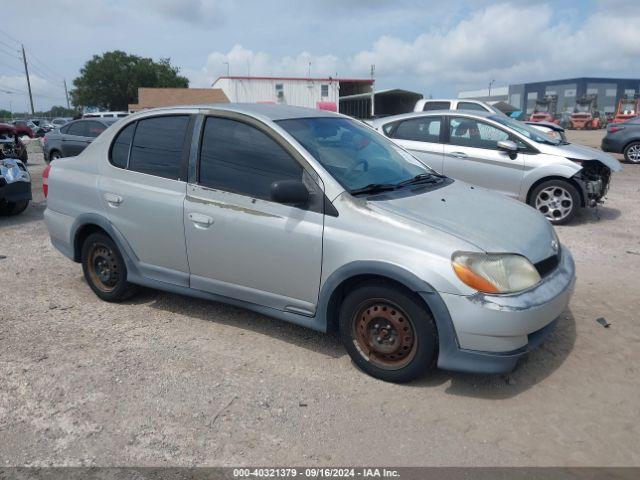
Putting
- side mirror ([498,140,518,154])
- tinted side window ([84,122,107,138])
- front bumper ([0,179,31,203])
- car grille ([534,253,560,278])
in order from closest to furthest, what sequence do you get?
1. car grille ([534,253,560,278])
2. side mirror ([498,140,518,154])
3. front bumper ([0,179,31,203])
4. tinted side window ([84,122,107,138])

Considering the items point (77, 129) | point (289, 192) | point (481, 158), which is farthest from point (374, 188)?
point (77, 129)

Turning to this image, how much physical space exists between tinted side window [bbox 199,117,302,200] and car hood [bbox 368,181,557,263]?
0.74 m

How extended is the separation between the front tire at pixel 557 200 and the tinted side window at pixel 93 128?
36.4ft

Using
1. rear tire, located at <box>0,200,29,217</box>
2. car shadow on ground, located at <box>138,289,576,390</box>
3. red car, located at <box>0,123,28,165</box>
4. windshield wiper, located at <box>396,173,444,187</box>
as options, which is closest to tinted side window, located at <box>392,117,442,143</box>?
windshield wiper, located at <box>396,173,444,187</box>

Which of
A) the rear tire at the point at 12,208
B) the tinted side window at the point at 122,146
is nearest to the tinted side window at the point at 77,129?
the rear tire at the point at 12,208

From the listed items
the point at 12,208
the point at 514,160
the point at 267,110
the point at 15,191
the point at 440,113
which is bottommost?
the point at 12,208

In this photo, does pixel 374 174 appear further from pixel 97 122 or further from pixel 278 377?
pixel 97 122

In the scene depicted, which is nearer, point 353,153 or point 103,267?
point 353,153

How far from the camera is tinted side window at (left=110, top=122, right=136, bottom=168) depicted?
4.59m

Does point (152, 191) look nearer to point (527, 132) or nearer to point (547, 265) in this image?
point (547, 265)

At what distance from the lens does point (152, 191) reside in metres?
4.27

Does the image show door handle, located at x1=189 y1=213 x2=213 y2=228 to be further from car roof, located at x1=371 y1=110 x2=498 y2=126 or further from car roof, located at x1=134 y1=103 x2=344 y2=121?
car roof, located at x1=371 y1=110 x2=498 y2=126

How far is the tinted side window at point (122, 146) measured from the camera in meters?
4.59

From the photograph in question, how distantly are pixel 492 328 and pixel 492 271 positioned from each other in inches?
12.9
